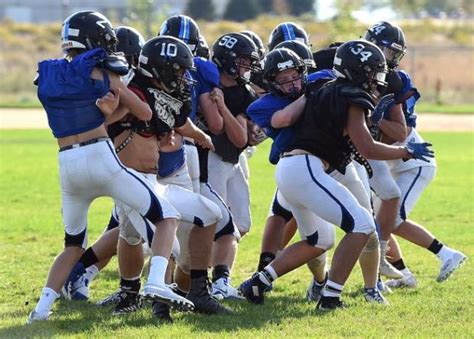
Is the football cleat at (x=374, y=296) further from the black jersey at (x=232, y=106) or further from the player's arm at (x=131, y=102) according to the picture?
the player's arm at (x=131, y=102)

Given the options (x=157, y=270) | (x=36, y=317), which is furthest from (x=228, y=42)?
(x=36, y=317)

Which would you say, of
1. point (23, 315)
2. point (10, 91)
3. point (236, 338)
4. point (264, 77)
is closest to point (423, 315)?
point (236, 338)

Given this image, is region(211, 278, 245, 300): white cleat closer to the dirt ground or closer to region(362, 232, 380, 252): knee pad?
region(362, 232, 380, 252): knee pad

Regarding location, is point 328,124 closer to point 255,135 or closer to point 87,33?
point 255,135

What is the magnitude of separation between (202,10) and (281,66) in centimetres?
5720

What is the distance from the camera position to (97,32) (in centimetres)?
653

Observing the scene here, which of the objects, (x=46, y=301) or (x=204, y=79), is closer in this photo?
(x=46, y=301)

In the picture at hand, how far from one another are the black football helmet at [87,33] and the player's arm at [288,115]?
124 centimetres

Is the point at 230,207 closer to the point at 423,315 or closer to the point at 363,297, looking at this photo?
the point at 363,297

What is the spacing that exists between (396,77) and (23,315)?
126 inches

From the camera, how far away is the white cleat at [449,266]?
8.38 m

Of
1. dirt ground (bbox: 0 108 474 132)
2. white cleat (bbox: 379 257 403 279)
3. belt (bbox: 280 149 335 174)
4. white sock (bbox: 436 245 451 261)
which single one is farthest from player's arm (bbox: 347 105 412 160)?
dirt ground (bbox: 0 108 474 132)

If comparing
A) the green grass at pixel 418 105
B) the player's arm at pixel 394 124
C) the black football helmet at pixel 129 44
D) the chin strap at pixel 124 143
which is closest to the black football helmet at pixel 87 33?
the chin strap at pixel 124 143

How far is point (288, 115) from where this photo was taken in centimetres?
707
